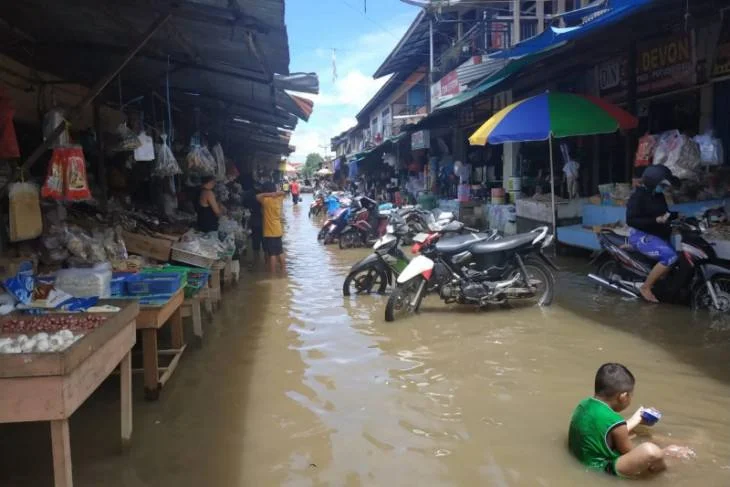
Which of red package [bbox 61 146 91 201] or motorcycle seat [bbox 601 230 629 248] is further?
motorcycle seat [bbox 601 230 629 248]

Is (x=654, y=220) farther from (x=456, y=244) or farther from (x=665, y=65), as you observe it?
(x=665, y=65)

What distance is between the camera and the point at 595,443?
127 inches

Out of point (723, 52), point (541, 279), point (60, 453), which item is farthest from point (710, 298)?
point (60, 453)

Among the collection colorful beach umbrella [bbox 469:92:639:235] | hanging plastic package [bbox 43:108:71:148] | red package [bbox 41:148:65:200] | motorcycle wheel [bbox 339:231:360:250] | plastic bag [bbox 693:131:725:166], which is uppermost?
colorful beach umbrella [bbox 469:92:639:235]

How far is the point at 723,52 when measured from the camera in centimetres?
759

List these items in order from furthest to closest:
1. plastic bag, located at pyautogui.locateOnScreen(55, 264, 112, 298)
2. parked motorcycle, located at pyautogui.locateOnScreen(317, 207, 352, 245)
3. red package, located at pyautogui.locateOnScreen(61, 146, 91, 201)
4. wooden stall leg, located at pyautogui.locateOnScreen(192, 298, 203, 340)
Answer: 1. parked motorcycle, located at pyautogui.locateOnScreen(317, 207, 352, 245)
2. wooden stall leg, located at pyautogui.locateOnScreen(192, 298, 203, 340)
3. red package, located at pyautogui.locateOnScreen(61, 146, 91, 201)
4. plastic bag, located at pyautogui.locateOnScreen(55, 264, 112, 298)

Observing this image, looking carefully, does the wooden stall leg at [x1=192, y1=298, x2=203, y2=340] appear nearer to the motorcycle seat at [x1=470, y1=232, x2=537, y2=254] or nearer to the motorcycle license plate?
the motorcycle license plate

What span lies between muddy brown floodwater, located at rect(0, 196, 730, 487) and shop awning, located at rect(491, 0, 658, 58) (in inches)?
125

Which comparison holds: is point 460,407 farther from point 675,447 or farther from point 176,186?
point 176,186

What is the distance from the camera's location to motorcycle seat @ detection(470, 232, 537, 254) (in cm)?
684

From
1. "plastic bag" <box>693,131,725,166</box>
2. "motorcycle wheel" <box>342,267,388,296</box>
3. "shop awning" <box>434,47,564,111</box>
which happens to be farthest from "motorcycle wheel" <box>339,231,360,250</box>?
"plastic bag" <box>693,131,725,166</box>

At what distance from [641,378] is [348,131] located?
1675 inches

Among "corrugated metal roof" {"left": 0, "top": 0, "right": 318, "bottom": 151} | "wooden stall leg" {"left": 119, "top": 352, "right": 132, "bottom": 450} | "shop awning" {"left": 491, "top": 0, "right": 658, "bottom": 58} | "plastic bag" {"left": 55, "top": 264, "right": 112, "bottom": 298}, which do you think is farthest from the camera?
"shop awning" {"left": 491, "top": 0, "right": 658, "bottom": 58}

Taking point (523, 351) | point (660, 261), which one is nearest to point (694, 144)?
point (660, 261)
